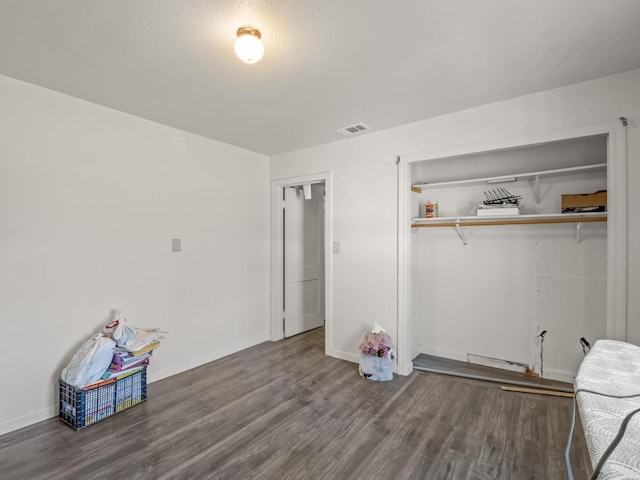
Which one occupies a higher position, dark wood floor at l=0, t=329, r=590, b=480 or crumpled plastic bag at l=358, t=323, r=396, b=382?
crumpled plastic bag at l=358, t=323, r=396, b=382

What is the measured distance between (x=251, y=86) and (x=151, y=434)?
255cm

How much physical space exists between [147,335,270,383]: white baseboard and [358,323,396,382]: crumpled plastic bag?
5.11 ft

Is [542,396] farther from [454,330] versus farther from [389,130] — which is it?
[389,130]

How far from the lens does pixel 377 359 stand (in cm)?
305

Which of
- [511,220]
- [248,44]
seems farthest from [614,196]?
[248,44]

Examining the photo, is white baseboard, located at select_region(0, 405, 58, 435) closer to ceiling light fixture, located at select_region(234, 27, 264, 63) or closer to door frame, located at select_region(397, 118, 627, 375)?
ceiling light fixture, located at select_region(234, 27, 264, 63)

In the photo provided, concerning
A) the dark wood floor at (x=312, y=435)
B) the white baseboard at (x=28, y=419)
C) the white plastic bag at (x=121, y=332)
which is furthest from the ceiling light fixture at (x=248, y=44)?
the white baseboard at (x=28, y=419)

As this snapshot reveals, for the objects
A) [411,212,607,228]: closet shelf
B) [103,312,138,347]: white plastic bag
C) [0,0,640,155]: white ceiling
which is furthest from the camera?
[411,212,607,228]: closet shelf

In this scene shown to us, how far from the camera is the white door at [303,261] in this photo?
438 centimetres

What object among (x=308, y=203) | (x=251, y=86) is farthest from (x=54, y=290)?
(x=308, y=203)

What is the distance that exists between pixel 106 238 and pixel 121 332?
0.81 meters

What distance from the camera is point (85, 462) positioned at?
195 cm

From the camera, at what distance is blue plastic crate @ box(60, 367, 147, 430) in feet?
7.44

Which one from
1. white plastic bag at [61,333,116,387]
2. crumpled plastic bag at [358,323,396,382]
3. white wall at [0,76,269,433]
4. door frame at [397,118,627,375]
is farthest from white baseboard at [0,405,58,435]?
door frame at [397,118,627,375]
